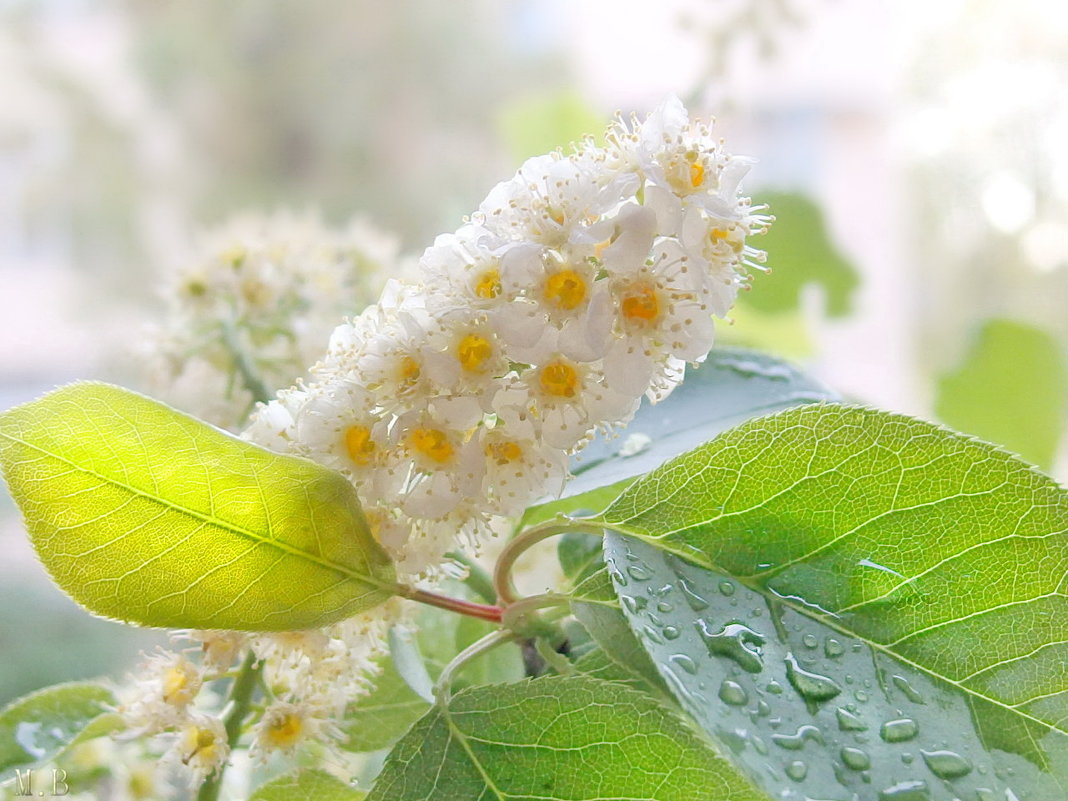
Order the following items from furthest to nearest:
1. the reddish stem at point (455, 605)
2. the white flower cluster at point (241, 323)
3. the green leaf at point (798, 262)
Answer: the green leaf at point (798, 262)
the white flower cluster at point (241, 323)
the reddish stem at point (455, 605)

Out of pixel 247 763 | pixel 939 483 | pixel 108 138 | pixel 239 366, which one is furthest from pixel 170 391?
pixel 108 138

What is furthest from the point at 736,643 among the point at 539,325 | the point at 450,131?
the point at 450,131

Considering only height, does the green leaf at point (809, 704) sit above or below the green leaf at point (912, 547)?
below

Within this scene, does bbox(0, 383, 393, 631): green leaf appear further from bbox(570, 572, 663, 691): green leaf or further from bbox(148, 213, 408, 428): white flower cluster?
bbox(148, 213, 408, 428): white flower cluster

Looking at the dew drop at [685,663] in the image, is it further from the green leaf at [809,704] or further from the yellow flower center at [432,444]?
the yellow flower center at [432,444]

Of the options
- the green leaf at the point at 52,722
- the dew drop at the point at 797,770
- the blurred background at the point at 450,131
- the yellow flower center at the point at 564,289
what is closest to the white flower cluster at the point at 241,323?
the green leaf at the point at 52,722

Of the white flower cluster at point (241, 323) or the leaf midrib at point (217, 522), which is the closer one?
the leaf midrib at point (217, 522)
